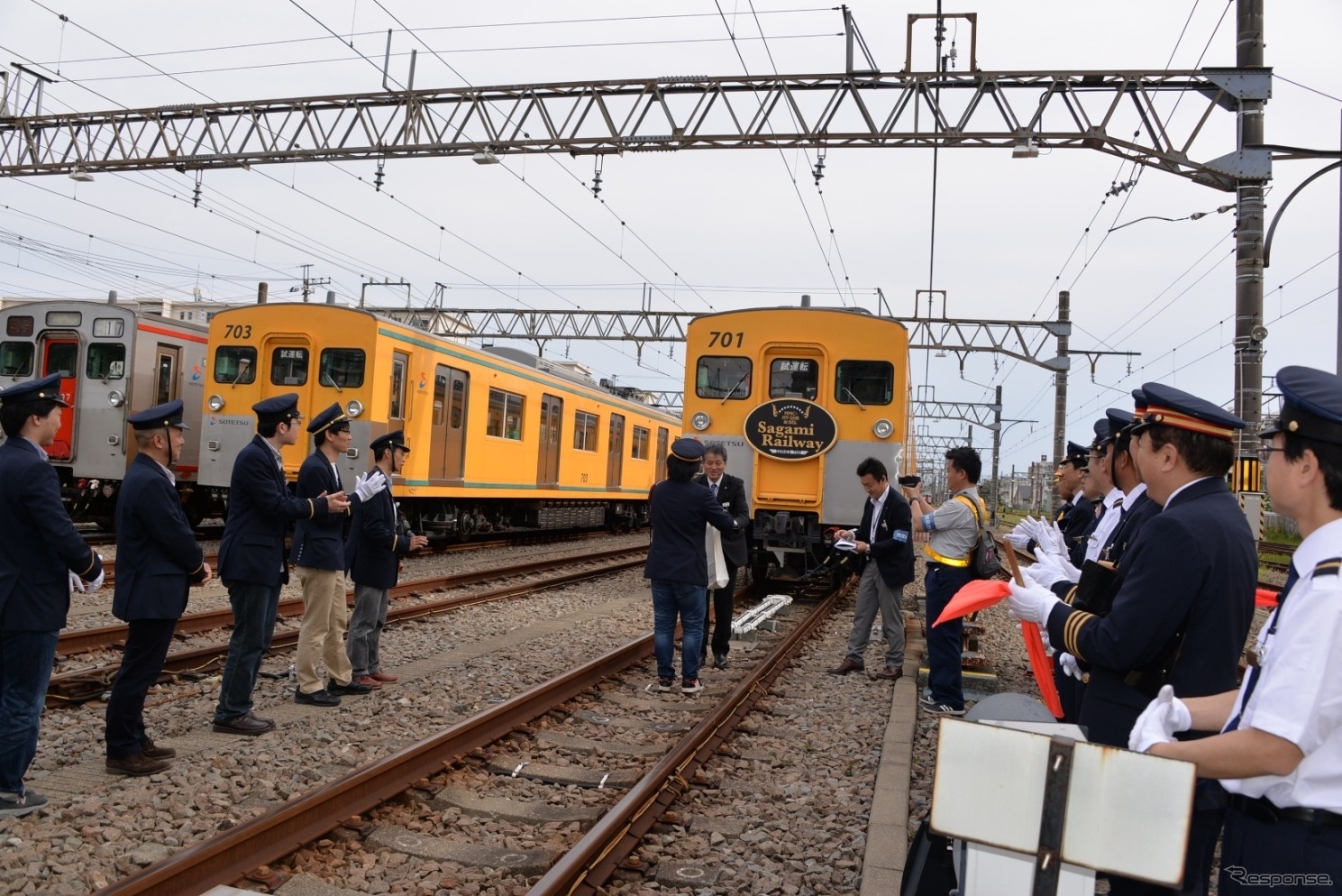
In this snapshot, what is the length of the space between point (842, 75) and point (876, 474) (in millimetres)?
7950

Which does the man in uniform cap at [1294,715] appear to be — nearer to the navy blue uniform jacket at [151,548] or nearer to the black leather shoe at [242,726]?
the navy blue uniform jacket at [151,548]

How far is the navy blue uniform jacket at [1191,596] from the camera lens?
2.61 meters

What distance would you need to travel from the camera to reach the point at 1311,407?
217 centimetres


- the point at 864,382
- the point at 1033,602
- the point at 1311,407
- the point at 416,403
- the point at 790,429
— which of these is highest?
the point at 864,382

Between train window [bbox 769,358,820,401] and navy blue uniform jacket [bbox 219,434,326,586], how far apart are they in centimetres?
774

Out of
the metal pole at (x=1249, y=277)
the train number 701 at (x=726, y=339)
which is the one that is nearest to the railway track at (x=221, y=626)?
the train number 701 at (x=726, y=339)

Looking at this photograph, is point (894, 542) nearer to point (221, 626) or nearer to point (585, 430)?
point (221, 626)

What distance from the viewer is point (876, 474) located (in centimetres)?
818

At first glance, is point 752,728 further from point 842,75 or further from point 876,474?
point 842,75

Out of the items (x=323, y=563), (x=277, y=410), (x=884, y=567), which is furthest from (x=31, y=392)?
(x=884, y=567)

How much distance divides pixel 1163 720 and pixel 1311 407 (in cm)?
77

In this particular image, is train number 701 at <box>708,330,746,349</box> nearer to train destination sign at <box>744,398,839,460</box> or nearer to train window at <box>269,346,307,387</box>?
train destination sign at <box>744,398,839,460</box>

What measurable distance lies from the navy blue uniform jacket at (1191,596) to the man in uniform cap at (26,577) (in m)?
4.33

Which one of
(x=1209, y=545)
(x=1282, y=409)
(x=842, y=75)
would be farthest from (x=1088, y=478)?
(x=842, y=75)
